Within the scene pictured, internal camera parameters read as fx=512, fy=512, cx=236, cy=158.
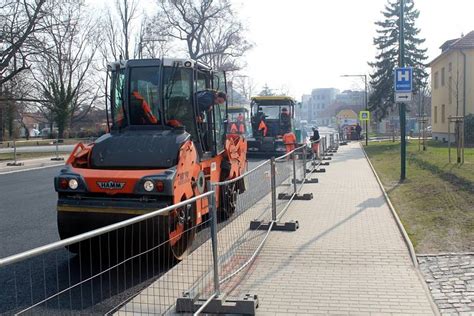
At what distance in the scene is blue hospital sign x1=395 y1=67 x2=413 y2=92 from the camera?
14.4 meters

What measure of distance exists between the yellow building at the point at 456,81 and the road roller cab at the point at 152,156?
30167 mm

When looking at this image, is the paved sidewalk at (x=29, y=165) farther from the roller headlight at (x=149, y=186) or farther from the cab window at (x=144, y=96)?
the roller headlight at (x=149, y=186)

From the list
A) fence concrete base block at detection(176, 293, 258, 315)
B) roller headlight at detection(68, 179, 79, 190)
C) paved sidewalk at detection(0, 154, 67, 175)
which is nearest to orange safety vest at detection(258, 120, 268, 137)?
paved sidewalk at detection(0, 154, 67, 175)

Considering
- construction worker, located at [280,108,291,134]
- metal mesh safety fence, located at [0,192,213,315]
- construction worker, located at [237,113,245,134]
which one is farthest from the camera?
construction worker, located at [280,108,291,134]

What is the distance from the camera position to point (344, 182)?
15.9 metres

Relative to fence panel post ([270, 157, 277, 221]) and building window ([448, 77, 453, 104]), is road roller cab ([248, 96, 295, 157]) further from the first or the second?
fence panel post ([270, 157, 277, 221])

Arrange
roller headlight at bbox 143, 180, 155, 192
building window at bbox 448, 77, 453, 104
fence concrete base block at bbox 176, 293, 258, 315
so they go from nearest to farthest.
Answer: fence concrete base block at bbox 176, 293, 258, 315 → roller headlight at bbox 143, 180, 155, 192 → building window at bbox 448, 77, 453, 104

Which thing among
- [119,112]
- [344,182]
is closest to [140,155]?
[119,112]

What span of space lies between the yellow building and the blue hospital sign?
Answer: 22.2 metres

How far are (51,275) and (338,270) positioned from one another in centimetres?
356

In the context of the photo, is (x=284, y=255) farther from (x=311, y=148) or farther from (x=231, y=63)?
(x=231, y=63)

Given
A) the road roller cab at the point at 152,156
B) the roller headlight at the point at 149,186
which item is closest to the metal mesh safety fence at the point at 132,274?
the road roller cab at the point at 152,156

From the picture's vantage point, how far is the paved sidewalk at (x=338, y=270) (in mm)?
5238

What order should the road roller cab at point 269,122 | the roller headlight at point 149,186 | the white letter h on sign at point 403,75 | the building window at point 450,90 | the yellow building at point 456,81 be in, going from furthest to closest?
the building window at point 450,90 < the yellow building at point 456,81 < the road roller cab at point 269,122 < the white letter h on sign at point 403,75 < the roller headlight at point 149,186
